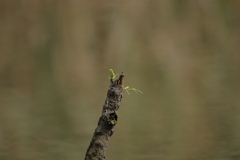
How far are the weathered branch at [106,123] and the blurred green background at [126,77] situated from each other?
152 inches

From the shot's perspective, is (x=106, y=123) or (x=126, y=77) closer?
(x=106, y=123)

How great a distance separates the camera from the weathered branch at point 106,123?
4.35 meters

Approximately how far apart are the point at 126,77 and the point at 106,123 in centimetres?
1052

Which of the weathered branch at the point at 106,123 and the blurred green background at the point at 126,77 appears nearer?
the weathered branch at the point at 106,123

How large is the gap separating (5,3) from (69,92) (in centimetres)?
1399

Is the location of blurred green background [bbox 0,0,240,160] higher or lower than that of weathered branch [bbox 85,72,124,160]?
higher

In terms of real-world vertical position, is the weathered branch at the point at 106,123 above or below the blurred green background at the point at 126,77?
below

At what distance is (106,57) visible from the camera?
1862 cm

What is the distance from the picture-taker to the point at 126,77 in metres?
14.9

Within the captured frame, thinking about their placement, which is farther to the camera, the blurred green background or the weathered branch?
the blurred green background

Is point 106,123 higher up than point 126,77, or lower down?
lower down

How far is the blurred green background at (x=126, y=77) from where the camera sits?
30.2ft

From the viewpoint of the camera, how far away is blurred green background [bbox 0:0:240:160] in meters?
9.20

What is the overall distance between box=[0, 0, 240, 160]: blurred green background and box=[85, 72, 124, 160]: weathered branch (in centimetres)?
385
